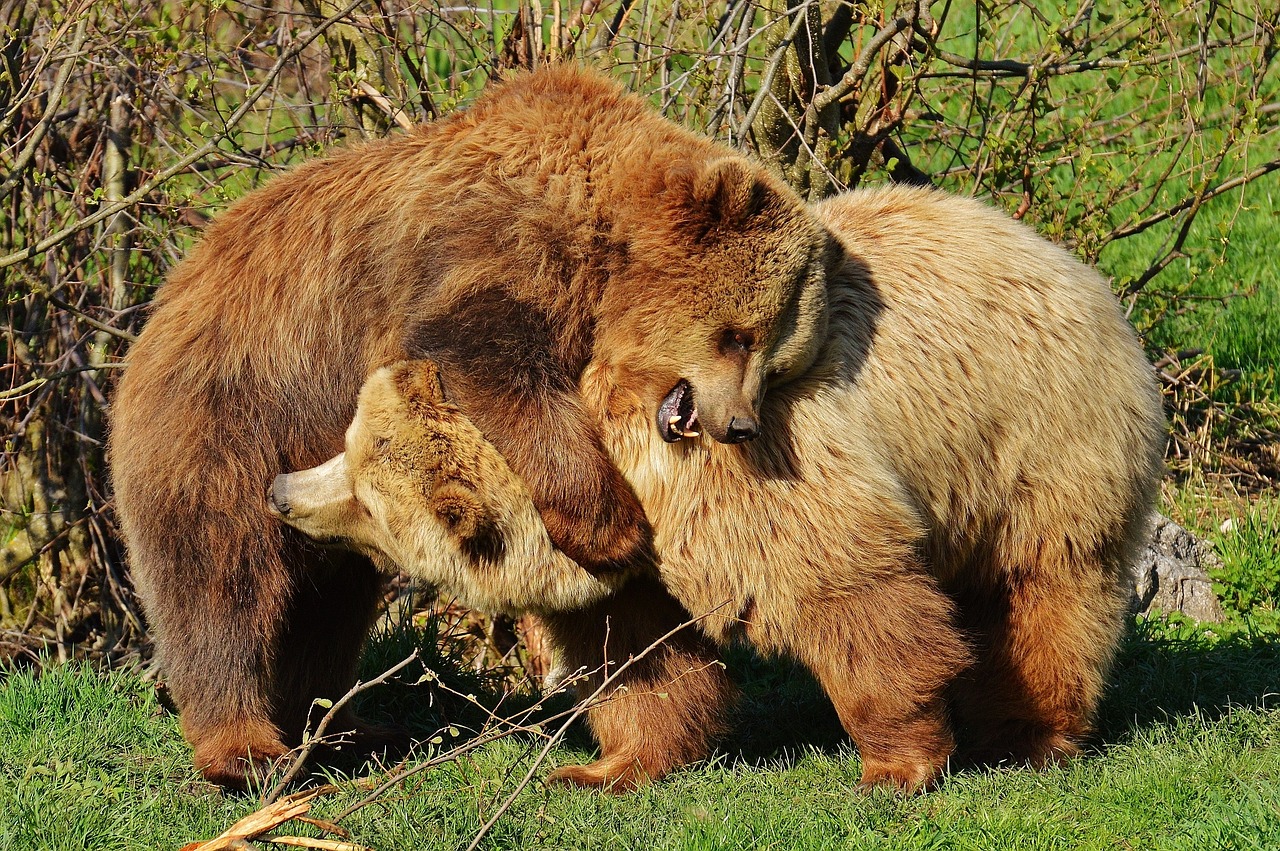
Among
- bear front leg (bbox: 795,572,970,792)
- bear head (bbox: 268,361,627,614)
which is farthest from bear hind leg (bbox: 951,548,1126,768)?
bear head (bbox: 268,361,627,614)

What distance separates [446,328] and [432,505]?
0.61 metres

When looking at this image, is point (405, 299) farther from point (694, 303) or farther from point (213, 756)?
point (213, 756)

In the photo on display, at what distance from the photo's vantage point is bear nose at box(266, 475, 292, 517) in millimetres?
4910

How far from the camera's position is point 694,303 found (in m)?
4.61

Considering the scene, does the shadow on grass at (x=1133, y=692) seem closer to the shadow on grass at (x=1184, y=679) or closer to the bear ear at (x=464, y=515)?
the shadow on grass at (x=1184, y=679)

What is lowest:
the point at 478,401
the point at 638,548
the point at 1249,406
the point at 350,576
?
the point at 1249,406

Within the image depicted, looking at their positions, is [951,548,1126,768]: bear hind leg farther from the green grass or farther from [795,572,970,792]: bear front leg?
[795,572,970,792]: bear front leg

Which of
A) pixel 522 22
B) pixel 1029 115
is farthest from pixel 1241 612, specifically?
pixel 522 22

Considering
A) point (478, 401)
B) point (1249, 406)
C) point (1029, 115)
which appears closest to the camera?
point (478, 401)

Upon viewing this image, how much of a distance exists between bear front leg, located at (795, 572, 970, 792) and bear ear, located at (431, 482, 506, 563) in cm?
110

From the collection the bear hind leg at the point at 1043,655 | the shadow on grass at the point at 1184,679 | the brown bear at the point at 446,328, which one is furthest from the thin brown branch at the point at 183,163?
the shadow on grass at the point at 1184,679

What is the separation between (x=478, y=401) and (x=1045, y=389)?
7.03ft

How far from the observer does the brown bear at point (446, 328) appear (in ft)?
14.9

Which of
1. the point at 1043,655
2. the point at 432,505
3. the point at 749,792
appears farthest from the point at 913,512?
the point at 432,505
